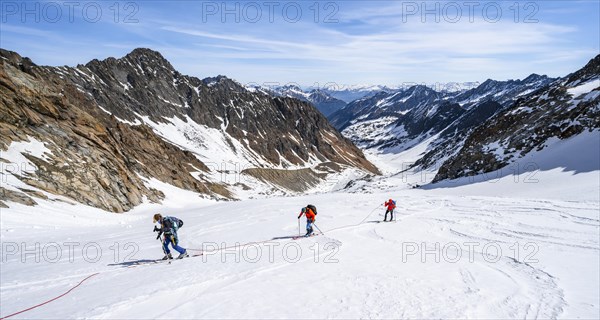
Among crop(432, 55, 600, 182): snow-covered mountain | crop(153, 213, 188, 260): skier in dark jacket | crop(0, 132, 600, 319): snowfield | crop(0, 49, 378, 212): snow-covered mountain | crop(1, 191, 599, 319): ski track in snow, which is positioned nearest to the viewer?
crop(1, 191, 599, 319): ski track in snow

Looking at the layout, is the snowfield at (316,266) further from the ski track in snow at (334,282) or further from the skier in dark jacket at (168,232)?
the skier in dark jacket at (168,232)

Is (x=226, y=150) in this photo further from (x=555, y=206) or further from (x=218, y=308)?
(x=218, y=308)

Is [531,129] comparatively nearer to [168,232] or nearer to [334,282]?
[334,282]

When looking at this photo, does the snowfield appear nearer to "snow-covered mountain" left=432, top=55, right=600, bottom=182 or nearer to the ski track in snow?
the ski track in snow

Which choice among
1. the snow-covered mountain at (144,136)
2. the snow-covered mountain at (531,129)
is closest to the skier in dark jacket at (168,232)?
the snow-covered mountain at (144,136)

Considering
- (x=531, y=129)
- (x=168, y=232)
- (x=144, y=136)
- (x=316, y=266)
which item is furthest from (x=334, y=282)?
(x=144, y=136)

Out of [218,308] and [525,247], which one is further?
[525,247]

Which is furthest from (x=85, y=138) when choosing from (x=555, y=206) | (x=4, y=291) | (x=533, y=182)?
(x=533, y=182)

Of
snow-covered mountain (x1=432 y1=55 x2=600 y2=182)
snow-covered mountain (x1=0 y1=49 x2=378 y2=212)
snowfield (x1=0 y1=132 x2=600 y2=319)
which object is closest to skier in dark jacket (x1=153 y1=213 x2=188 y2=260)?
snowfield (x1=0 y1=132 x2=600 y2=319)
